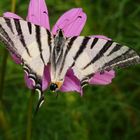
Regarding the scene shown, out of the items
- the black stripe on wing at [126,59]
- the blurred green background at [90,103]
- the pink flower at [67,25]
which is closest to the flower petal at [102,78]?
the pink flower at [67,25]

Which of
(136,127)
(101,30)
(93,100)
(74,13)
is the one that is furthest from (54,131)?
(74,13)

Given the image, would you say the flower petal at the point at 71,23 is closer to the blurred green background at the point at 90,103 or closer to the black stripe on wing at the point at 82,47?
the black stripe on wing at the point at 82,47

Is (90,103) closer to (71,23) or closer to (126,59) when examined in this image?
(71,23)

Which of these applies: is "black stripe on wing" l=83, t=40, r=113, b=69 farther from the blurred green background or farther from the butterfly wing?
the blurred green background

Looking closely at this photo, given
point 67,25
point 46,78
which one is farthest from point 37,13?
point 46,78

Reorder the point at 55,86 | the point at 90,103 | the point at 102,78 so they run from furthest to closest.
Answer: the point at 90,103
the point at 102,78
the point at 55,86

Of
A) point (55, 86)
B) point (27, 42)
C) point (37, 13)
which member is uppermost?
point (37, 13)

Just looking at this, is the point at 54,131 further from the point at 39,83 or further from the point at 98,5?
the point at 39,83

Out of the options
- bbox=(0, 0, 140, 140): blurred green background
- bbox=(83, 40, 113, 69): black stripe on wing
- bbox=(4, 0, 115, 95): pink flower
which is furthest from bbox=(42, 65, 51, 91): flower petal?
bbox=(0, 0, 140, 140): blurred green background
